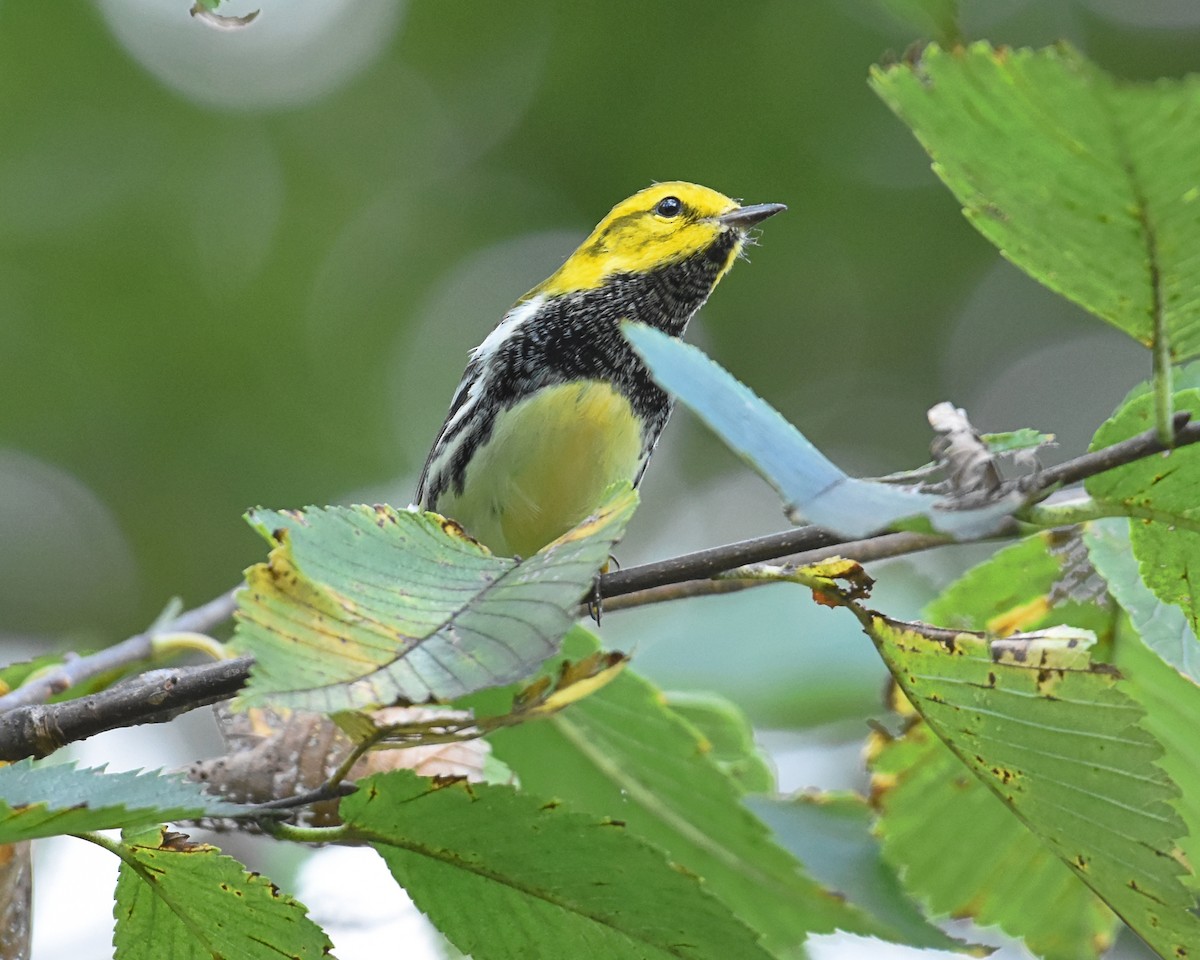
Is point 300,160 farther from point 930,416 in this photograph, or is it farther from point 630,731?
point 930,416

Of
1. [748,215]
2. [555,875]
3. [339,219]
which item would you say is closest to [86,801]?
[555,875]

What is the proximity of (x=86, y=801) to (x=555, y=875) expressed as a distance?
255mm

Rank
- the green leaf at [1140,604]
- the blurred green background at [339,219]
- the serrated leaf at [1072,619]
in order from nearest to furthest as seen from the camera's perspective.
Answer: the green leaf at [1140,604] → the serrated leaf at [1072,619] → the blurred green background at [339,219]

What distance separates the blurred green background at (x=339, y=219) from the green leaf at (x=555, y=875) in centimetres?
303

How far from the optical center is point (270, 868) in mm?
2039

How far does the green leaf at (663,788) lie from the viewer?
1.13m

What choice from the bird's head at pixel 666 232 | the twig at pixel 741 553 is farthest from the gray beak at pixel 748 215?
the twig at pixel 741 553

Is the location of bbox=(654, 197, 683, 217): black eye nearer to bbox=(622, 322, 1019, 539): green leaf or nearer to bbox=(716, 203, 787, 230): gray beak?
bbox=(716, 203, 787, 230): gray beak

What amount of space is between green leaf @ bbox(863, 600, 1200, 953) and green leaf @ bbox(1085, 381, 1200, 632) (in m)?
0.09

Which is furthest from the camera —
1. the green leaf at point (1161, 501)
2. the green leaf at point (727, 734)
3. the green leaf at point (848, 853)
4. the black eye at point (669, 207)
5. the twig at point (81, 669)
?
the black eye at point (669, 207)

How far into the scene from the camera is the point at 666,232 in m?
2.16

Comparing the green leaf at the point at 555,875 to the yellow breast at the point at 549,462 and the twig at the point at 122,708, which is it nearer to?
the twig at the point at 122,708

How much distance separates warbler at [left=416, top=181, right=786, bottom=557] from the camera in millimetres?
1816

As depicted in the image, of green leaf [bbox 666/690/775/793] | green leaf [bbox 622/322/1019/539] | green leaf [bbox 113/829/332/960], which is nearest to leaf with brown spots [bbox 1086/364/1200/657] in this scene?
green leaf [bbox 622/322/1019/539]
